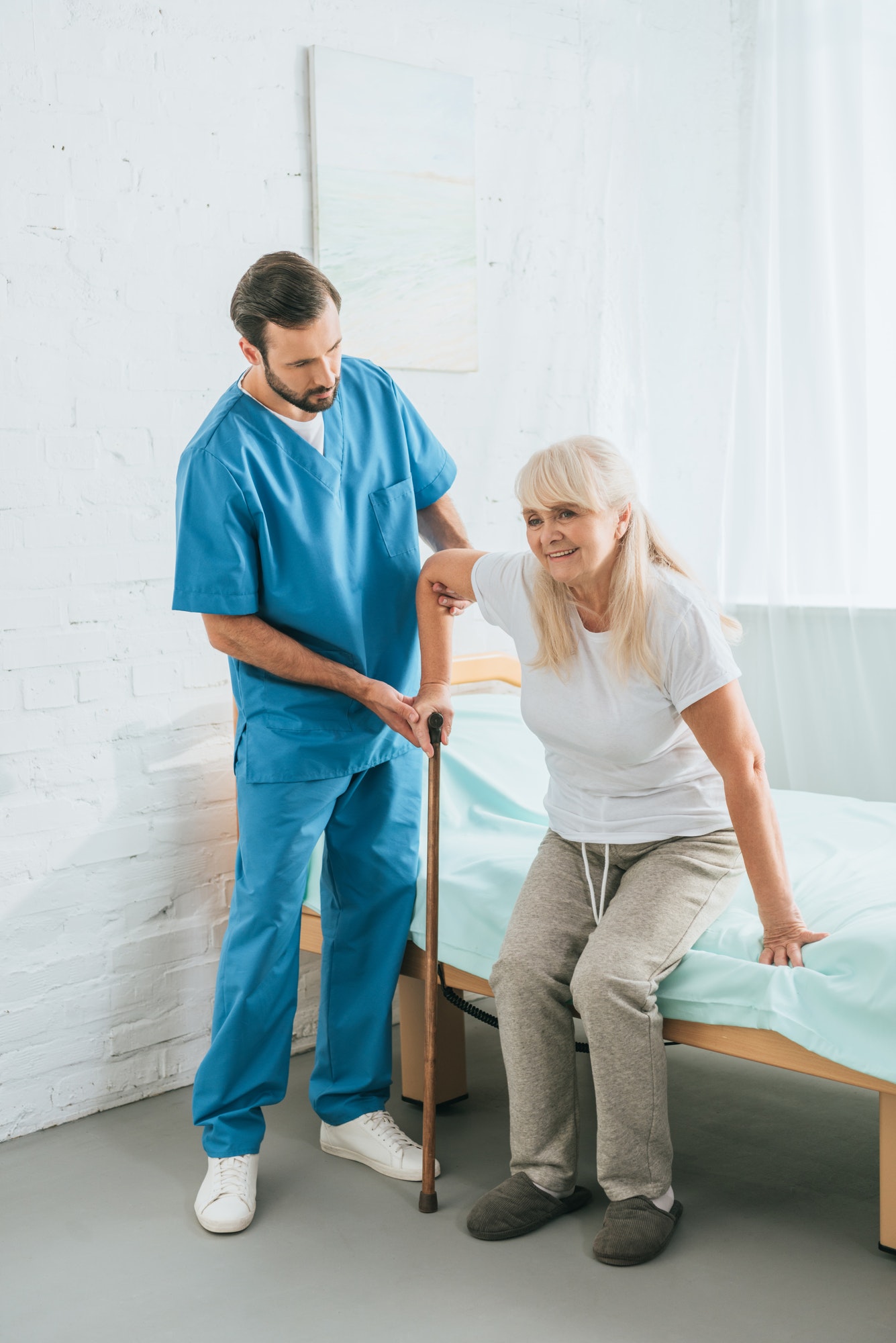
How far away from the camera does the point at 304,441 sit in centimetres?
202

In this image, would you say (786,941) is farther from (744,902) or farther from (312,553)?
(312,553)

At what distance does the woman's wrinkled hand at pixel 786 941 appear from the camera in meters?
1.75

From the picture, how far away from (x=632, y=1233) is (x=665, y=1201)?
0.28ft

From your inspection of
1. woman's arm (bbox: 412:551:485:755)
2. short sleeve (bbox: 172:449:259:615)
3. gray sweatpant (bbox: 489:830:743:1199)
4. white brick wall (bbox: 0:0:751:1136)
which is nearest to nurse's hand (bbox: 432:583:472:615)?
woman's arm (bbox: 412:551:485:755)

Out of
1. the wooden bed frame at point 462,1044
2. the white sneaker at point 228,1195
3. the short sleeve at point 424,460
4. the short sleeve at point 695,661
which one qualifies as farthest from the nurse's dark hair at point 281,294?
the white sneaker at point 228,1195

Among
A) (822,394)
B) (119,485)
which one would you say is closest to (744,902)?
(119,485)

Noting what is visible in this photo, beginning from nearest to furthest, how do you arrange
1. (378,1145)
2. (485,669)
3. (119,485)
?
(378,1145) < (119,485) < (485,669)

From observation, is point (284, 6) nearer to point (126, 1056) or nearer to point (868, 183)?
point (868, 183)

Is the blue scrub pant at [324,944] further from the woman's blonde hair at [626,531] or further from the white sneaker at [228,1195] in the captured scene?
the woman's blonde hair at [626,531]

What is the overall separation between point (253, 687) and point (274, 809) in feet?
0.65

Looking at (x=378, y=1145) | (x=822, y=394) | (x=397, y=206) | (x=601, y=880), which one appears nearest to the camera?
(x=601, y=880)

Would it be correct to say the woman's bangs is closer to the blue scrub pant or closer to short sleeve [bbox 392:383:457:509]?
short sleeve [bbox 392:383:457:509]

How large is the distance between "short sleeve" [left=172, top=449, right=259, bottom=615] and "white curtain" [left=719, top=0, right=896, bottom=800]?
1.73 meters

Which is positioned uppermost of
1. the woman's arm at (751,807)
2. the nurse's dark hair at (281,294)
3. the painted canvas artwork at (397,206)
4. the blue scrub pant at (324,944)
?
the painted canvas artwork at (397,206)
